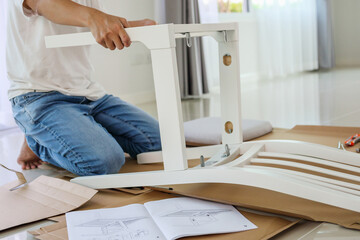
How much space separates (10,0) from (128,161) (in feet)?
2.25

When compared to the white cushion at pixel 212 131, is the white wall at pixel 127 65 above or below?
above

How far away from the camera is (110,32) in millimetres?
1237

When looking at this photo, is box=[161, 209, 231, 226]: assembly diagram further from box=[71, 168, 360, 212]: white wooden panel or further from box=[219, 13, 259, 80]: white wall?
box=[219, 13, 259, 80]: white wall

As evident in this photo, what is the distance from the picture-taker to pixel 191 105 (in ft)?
10.6

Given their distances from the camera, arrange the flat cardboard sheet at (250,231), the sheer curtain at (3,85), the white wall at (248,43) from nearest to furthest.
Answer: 1. the flat cardboard sheet at (250,231)
2. the sheer curtain at (3,85)
3. the white wall at (248,43)

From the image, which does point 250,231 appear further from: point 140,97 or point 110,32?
point 140,97

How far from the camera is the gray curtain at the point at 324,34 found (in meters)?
4.93

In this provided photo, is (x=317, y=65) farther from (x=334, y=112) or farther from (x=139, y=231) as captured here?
(x=139, y=231)

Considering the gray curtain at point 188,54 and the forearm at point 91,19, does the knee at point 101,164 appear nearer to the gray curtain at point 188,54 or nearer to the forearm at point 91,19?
the forearm at point 91,19

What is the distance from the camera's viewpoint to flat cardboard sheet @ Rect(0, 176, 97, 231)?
1.25 meters

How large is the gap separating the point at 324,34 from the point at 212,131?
343 cm

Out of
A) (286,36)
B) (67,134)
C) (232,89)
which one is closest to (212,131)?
(232,89)

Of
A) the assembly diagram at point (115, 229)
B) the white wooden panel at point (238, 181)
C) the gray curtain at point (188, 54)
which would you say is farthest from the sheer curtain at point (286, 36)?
the assembly diagram at point (115, 229)

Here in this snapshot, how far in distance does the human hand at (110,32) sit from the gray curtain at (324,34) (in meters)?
4.02
